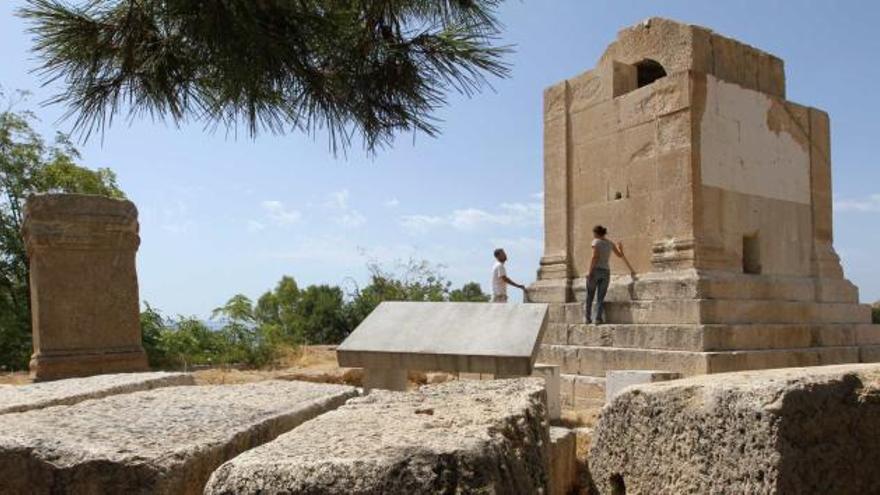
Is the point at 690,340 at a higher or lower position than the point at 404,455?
lower

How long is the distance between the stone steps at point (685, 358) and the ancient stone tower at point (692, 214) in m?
0.02

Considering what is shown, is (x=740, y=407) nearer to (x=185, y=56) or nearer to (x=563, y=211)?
(x=185, y=56)

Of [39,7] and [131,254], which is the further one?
[131,254]

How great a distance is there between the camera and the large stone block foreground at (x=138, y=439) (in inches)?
55.7

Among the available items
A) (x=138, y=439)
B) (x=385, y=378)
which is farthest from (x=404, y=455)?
(x=385, y=378)

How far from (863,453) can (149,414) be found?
1954 mm

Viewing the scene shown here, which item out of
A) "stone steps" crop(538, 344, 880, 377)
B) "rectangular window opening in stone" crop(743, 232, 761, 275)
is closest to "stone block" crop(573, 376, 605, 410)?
"stone steps" crop(538, 344, 880, 377)

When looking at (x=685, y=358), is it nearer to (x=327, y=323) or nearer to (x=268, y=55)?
(x=268, y=55)

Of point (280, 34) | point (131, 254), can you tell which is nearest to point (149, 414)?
point (280, 34)

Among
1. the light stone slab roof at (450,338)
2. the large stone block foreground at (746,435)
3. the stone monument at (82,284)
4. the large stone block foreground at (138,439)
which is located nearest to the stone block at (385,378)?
the light stone slab roof at (450,338)

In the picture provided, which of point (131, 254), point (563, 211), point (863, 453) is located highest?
point (563, 211)

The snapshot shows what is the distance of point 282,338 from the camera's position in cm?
1200

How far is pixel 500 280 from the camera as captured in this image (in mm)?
9430

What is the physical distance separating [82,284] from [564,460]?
5804 mm
